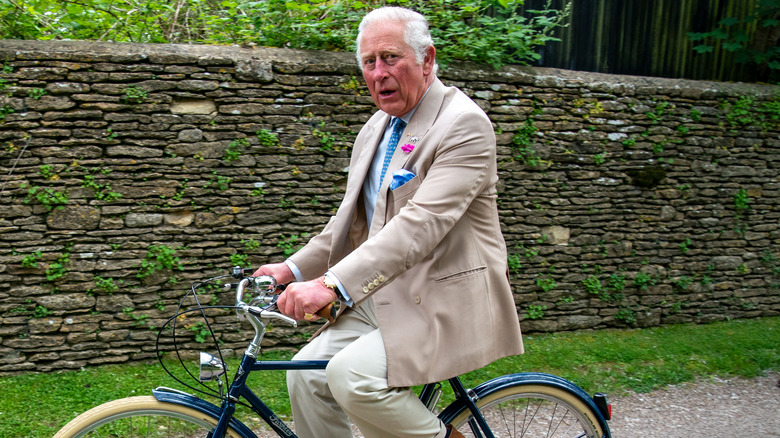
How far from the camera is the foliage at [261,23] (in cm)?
507

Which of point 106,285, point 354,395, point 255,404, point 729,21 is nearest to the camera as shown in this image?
point 354,395

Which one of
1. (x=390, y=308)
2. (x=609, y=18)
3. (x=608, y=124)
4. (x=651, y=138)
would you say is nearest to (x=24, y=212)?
(x=390, y=308)

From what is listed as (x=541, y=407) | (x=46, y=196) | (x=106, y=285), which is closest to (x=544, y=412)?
(x=541, y=407)

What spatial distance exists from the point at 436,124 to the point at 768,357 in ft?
15.0

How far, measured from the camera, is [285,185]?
514 centimetres

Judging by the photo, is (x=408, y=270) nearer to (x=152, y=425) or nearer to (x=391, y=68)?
(x=391, y=68)

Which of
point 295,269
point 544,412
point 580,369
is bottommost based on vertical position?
point 580,369

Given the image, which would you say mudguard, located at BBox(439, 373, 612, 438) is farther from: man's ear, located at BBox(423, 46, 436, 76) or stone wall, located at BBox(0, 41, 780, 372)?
stone wall, located at BBox(0, 41, 780, 372)

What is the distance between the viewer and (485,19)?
558 centimetres

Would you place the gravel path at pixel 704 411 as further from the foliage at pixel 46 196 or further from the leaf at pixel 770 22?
the foliage at pixel 46 196

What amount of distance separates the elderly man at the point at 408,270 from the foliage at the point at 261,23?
294cm

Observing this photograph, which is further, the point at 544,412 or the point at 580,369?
the point at 580,369

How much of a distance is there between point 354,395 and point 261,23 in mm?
3971

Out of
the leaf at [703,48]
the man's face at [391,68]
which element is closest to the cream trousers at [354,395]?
the man's face at [391,68]
